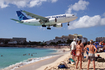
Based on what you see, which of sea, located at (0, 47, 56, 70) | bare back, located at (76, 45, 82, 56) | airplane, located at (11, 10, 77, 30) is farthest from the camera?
airplane, located at (11, 10, 77, 30)

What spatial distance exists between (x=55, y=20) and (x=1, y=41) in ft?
612

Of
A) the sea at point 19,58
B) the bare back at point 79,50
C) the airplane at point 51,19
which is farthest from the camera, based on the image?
the airplane at point 51,19

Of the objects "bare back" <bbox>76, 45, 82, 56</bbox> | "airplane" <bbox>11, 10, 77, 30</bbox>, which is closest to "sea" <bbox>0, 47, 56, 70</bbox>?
"airplane" <bbox>11, 10, 77, 30</bbox>

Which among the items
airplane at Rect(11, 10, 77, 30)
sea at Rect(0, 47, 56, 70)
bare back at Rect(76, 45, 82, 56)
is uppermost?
airplane at Rect(11, 10, 77, 30)

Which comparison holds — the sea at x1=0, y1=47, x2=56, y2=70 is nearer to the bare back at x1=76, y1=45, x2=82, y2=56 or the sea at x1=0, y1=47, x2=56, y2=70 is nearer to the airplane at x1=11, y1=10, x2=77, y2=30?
the airplane at x1=11, y1=10, x2=77, y2=30

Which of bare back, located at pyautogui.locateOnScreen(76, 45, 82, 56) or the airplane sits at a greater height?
the airplane

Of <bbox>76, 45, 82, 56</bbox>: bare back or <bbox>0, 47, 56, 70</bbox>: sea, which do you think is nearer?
<bbox>76, 45, 82, 56</bbox>: bare back

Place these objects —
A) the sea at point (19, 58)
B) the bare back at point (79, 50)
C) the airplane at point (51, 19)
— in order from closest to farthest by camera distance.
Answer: the bare back at point (79, 50), the sea at point (19, 58), the airplane at point (51, 19)

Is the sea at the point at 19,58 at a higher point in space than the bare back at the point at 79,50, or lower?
lower

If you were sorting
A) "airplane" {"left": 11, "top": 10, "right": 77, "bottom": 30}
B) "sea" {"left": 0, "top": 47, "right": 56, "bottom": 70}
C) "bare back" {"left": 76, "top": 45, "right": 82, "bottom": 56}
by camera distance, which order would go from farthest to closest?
"airplane" {"left": 11, "top": 10, "right": 77, "bottom": 30}, "sea" {"left": 0, "top": 47, "right": 56, "bottom": 70}, "bare back" {"left": 76, "top": 45, "right": 82, "bottom": 56}

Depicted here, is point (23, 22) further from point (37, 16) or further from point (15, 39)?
point (15, 39)

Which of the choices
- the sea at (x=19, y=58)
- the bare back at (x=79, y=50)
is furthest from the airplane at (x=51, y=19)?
the bare back at (x=79, y=50)

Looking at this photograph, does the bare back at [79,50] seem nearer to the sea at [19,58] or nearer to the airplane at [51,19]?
the sea at [19,58]

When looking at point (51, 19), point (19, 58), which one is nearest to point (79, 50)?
point (51, 19)
